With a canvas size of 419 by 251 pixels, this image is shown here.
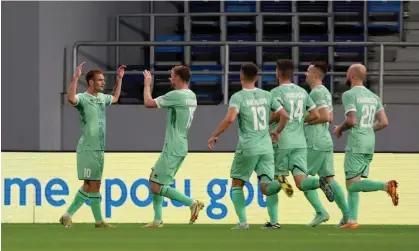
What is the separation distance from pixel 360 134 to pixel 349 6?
8951 mm

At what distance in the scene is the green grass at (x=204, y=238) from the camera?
1186cm

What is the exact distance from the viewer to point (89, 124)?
15.0 m

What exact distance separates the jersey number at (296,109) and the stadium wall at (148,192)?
266cm

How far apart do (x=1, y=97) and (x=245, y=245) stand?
25.9 feet

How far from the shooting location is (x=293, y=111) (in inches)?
588

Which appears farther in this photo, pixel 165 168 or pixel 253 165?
pixel 165 168

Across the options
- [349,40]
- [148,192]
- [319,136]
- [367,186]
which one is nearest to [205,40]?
[349,40]

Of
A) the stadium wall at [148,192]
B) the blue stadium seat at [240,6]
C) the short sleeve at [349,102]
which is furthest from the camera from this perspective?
the blue stadium seat at [240,6]

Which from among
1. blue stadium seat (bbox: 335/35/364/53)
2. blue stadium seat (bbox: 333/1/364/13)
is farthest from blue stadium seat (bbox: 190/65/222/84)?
blue stadium seat (bbox: 333/1/364/13)

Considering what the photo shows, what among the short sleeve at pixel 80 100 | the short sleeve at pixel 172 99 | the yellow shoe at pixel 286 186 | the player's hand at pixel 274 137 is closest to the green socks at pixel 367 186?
the yellow shoe at pixel 286 186

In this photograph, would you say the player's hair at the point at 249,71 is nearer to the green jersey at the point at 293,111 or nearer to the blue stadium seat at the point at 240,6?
the green jersey at the point at 293,111

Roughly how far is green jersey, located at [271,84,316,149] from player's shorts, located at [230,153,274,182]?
50cm

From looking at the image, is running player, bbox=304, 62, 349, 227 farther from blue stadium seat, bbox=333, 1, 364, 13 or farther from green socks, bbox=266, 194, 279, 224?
blue stadium seat, bbox=333, 1, 364, 13

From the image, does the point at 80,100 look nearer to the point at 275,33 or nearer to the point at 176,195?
the point at 176,195
